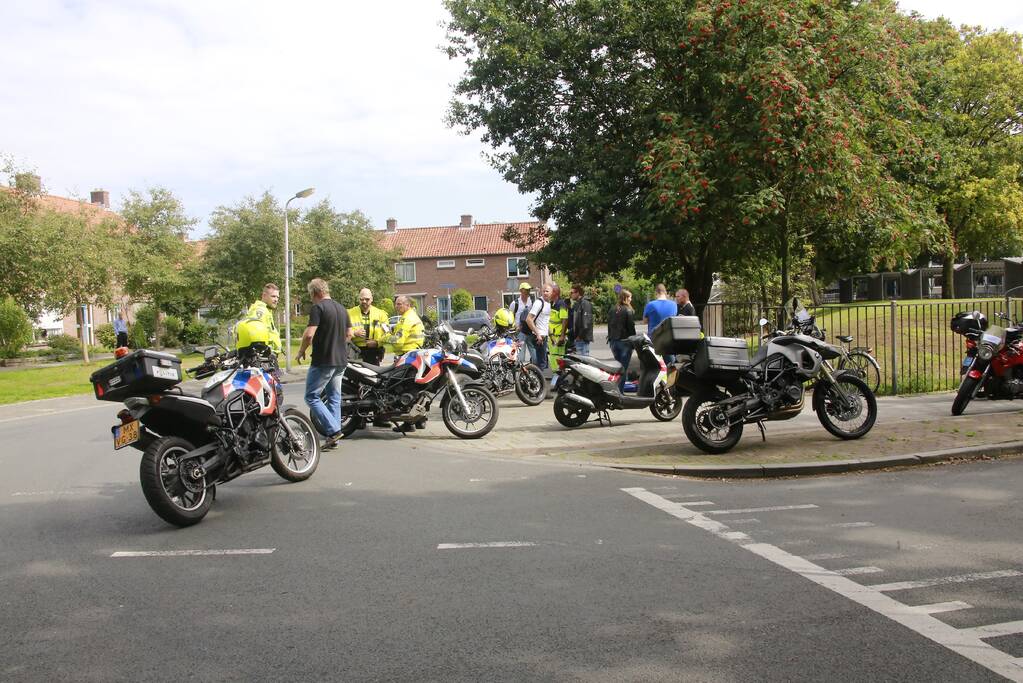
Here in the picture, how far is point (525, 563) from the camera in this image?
5074 mm

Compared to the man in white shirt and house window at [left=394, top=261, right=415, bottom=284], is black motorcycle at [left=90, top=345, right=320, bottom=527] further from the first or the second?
house window at [left=394, top=261, right=415, bottom=284]

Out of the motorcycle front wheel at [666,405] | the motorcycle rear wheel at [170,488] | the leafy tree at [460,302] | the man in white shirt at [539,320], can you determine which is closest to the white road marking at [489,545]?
the motorcycle rear wheel at [170,488]

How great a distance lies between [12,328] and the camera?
3070 cm

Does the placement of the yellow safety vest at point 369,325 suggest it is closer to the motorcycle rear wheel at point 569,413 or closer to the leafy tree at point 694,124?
the motorcycle rear wheel at point 569,413

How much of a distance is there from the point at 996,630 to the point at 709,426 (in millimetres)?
4827

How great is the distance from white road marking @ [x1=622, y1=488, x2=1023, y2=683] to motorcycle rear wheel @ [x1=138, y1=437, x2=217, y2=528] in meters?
3.68

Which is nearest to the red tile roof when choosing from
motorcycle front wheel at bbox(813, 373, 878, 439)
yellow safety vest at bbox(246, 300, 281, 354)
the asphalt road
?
yellow safety vest at bbox(246, 300, 281, 354)

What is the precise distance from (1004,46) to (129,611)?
152 feet

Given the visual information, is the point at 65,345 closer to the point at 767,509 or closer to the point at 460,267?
the point at 460,267

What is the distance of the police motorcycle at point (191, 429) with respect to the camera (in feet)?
19.9

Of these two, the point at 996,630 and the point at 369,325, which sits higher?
the point at 369,325

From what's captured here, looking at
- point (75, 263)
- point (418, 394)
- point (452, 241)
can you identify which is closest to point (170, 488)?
point (418, 394)

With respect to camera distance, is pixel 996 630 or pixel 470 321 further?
pixel 470 321

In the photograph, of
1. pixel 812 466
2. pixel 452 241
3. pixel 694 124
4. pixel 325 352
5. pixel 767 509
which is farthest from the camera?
pixel 452 241
